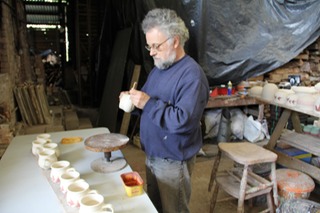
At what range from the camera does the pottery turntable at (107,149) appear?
4.61 feet

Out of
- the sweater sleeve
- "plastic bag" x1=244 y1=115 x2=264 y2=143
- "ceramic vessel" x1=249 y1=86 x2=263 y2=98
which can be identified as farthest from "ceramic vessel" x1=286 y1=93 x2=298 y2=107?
the sweater sleeve

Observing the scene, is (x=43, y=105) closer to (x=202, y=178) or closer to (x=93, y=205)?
(x=202, y=178)

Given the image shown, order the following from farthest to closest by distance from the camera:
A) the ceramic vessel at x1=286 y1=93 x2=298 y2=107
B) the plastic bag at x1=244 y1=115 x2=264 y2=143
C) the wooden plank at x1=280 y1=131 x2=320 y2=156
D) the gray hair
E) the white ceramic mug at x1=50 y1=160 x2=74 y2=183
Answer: the plastic bag at x1=244 y1=115 x2=264 y2=143 → the ceramic vessel at x1=286 y1=93 x2=298 y2=107 → the wooden plank at x1=280 y1=131 x2=320 y2=156 → the gray hair → the white ceramic mug at x1=50 y1=160 x2=74 y2=183

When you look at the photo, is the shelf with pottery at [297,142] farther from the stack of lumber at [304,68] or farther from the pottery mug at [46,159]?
the pottery mug at [46,159]

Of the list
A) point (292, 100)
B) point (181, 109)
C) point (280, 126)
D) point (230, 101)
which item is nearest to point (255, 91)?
point (230, 101)

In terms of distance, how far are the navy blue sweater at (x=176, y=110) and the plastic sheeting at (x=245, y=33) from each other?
2.07 metres

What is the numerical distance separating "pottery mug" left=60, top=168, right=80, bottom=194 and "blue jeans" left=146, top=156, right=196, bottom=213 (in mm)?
473

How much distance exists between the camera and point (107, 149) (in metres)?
1.40

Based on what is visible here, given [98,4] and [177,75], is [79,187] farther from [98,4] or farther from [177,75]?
[98,4]

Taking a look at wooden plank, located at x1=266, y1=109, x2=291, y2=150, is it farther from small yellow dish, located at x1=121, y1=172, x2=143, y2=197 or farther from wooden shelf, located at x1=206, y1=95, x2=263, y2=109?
small yellow dish, located at x1=121, y1=172, x2=143, y2=197

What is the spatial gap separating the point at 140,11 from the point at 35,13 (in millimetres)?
6474

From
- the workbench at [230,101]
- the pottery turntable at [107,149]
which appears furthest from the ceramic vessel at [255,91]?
the pottery turntable at [107,149]

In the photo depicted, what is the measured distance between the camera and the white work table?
3.62 feet

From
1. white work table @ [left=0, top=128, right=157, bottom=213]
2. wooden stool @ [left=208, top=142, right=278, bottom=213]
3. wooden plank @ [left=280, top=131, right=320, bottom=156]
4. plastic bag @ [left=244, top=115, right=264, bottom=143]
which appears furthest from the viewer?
plastic bag @ [left=244, top=115, right=264, bottom=143]
